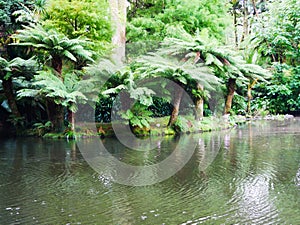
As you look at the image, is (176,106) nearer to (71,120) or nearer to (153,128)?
(153,128)

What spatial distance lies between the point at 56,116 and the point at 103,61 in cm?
211

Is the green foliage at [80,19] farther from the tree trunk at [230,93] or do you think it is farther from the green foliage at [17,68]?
the tree trunk at [230,93]

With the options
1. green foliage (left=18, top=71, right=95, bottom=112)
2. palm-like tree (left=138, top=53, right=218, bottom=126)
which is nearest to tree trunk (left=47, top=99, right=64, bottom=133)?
green foliage (left=18, top=71, right=95, bottom=112)

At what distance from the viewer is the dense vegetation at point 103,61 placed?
379 inches

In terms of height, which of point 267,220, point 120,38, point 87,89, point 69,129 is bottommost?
point 267,220

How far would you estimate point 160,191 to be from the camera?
14.1ft

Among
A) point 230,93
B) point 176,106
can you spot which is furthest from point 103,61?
point 230,93

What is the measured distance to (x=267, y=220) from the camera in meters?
3.20

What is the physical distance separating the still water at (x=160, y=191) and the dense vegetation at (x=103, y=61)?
2.89 metres

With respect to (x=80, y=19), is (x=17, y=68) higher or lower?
lower

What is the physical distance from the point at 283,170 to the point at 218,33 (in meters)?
11.1

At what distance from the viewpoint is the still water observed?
3340mm

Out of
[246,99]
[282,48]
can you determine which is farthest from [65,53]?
[282,48]

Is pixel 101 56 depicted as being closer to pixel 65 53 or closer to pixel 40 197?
pixel 65 53
